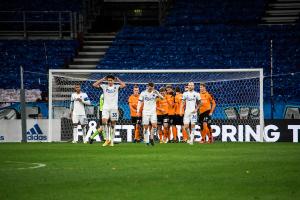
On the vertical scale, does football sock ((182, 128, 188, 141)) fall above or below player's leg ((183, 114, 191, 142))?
below

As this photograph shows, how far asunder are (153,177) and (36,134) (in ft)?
56.5

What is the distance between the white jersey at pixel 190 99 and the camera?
25125 millimetres

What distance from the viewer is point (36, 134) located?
1137 inches

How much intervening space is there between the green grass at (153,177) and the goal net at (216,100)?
10.1 m

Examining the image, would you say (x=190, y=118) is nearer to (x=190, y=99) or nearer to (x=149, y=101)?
(x=190, y=99)

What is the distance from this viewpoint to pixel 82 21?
38.2 m

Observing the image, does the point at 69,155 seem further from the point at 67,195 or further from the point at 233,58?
the point at 233,58

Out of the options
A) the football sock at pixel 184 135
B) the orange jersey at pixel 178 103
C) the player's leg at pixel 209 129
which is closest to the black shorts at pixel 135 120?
the orange jersey at pixel 178 103

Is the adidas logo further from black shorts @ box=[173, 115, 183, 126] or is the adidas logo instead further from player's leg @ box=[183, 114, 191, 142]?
player's leg @ box=[183, 114, 191, 142]

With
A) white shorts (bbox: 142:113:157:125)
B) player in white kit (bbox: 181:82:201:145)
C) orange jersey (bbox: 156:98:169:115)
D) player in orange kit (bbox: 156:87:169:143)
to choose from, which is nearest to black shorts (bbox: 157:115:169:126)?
player in orange kit (bbox: 156:87:169:143)

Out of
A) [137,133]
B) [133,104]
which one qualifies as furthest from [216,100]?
[137,133]

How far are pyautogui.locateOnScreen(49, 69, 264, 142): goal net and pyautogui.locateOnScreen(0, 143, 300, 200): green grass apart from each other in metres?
10.1

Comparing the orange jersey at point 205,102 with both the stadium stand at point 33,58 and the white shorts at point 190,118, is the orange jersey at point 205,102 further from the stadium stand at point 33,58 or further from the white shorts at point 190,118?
the stadium stand at point 33,58

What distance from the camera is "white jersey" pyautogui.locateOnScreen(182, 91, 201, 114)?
25125mm
